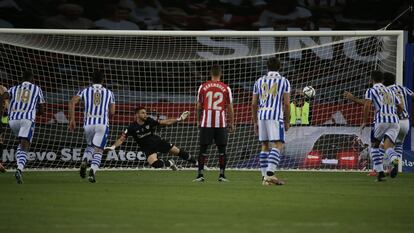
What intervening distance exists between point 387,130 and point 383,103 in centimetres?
48

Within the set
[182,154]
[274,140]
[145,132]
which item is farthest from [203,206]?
[145,132]

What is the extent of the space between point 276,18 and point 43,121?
8.89m

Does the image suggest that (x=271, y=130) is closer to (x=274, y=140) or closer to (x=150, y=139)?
(x=274, y=140)

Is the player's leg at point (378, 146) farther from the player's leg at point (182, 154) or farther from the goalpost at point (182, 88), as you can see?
the player's leg at point (182, 154)

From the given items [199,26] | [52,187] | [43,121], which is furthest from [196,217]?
[199,26]

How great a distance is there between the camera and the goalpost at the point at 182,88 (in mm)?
18797

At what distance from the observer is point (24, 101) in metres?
14.5

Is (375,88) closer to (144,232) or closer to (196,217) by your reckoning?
(196,217)

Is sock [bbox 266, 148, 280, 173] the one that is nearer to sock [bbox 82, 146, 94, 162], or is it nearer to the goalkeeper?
sock [bbox 82, 146, 94, 162]

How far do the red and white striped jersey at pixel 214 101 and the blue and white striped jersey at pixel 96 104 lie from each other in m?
1.63

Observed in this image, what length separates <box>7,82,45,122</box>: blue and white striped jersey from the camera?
570 inches

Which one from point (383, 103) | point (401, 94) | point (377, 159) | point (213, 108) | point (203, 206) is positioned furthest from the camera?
point (401, 94)

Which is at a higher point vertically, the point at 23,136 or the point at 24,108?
the point at 24,108

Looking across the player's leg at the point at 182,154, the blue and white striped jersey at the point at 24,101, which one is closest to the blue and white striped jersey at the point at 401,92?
the player's leg at the point at 182,154
